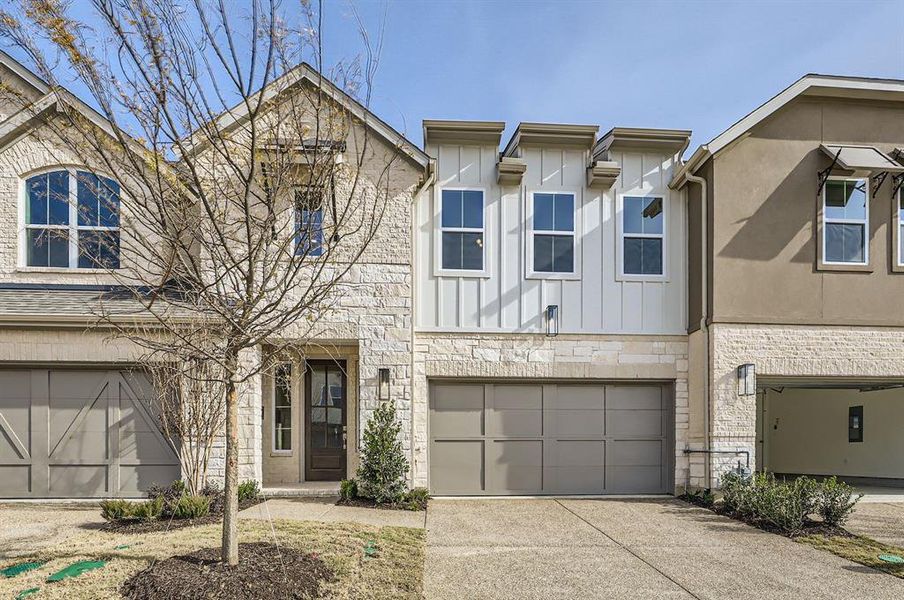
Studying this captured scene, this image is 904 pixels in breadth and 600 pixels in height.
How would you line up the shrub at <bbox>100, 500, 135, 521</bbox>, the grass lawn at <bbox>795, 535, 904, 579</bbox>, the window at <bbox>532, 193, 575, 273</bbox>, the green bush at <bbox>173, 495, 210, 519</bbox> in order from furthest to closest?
the window at <bbox>532, 193, 575, 273</bbox>, the green bush at <bbox>173, 495, 210, 519</bbox>, the shrub at <bbox>100, 500, 135, 521</bbox>, the grass lawn at <bbox>795, 535, 904, 579</bbox>

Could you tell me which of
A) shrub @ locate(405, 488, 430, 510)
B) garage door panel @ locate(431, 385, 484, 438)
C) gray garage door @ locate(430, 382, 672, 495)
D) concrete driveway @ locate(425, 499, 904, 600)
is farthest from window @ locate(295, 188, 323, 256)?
gray garage door @ locate(430, 382, 672, 495)

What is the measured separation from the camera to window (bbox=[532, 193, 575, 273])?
38.3 ft

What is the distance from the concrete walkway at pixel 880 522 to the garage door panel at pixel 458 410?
5864mm

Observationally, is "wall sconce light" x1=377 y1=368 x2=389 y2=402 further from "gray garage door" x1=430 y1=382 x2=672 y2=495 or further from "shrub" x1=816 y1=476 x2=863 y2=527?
"shrub" x1=816 y1=476 x2=863 y2=527

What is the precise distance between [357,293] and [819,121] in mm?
8693

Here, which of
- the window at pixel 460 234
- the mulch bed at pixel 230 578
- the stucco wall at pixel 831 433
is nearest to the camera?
the mulch bed at pixel 230 578

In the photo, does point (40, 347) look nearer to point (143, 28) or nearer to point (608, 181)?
point (143, 28)

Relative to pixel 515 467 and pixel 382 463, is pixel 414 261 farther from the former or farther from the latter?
pixel 515 467

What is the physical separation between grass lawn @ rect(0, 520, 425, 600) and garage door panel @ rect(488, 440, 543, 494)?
3.22m

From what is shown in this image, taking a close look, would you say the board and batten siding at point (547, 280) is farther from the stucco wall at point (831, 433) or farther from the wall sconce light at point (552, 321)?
the stucco wall at point (831, 433)

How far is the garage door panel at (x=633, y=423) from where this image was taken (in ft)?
38.3

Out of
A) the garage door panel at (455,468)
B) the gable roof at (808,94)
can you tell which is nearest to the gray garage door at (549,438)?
the garage door panel at (455,468)

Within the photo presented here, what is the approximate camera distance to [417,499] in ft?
33.7

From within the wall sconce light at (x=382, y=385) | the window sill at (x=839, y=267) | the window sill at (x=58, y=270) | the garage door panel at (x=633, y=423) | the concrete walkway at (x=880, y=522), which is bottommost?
the concrete walkway at (x=880, y=522)
